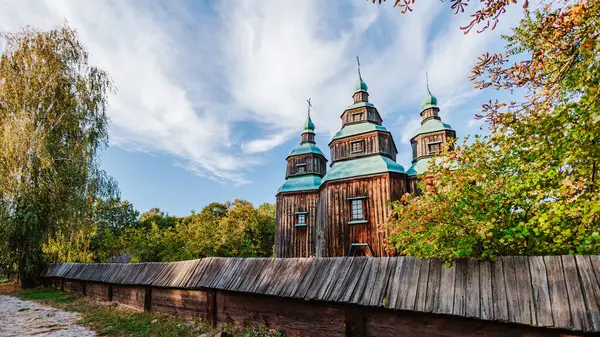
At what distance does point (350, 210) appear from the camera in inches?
596

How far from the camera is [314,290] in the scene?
5.51 m

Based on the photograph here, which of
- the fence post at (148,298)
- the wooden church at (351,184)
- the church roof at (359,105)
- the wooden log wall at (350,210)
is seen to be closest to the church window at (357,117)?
the wooden church at (351,184)

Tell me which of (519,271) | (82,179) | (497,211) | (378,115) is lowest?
(519,271)

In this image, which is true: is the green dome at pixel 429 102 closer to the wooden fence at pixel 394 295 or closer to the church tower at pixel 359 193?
the church tower at pixel 359 193

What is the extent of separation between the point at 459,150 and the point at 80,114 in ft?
58.2

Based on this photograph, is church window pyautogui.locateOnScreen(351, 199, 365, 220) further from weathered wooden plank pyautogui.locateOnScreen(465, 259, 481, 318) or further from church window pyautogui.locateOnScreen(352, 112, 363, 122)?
weathered wooden plank pyautogui.locateOnScreen(465, 259, 481, 318)

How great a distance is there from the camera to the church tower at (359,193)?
569 inches

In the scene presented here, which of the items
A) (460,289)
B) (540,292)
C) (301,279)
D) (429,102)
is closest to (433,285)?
(460,289)

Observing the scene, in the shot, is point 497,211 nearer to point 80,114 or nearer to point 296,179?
point 296,179

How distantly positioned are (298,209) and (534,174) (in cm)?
1539

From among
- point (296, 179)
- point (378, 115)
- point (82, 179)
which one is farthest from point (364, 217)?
point (82, 179)

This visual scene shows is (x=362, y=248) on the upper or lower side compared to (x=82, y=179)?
lower

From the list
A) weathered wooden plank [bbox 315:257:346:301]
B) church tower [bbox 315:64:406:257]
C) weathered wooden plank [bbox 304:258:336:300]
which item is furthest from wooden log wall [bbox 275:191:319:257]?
weathered wooden plank [bbox 315:257:346:301]

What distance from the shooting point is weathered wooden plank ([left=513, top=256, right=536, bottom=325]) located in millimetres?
3646
